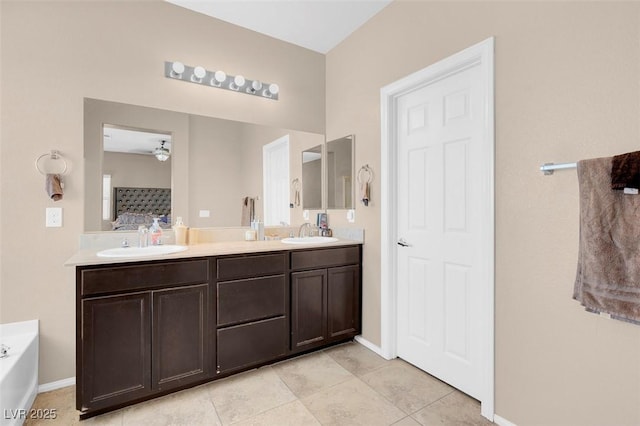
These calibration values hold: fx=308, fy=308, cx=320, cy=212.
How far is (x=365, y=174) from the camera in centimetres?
268

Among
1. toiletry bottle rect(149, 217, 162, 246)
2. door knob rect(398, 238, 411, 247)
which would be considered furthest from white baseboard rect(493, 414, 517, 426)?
toiletry bottle rect(149, 217, 162, 246)

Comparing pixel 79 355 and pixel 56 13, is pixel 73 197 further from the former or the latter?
pixel 56 13

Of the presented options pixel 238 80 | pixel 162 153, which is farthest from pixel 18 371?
pixel 238 80

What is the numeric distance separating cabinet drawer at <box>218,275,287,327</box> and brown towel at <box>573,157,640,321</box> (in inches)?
68.2

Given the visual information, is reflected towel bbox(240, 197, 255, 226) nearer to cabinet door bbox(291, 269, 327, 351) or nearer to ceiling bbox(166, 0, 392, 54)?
cabinet door bbox(291, 269, 327, 351)

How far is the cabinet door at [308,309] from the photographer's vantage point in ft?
7.76

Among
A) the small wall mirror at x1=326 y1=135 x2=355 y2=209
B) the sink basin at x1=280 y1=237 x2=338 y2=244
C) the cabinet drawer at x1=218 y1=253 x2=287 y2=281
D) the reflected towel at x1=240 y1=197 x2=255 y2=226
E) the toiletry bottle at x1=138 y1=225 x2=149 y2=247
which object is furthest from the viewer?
the small wall mirror at x1=326 y1=135 x2=355 y2=209

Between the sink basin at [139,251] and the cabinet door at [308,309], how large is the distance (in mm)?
877

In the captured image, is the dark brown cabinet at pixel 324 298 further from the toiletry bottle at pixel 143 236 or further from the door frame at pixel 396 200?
the toiletry bottle at pixel 143 236

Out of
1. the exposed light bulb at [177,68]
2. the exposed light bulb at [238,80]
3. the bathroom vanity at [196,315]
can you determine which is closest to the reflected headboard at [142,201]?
the bathroom vanity at [196,315]

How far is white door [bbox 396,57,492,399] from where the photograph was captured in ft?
6.30

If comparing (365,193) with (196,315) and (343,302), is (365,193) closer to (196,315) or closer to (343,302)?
(343,302)

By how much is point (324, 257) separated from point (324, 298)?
34 cm

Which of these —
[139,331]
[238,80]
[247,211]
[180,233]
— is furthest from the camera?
[247,211]
